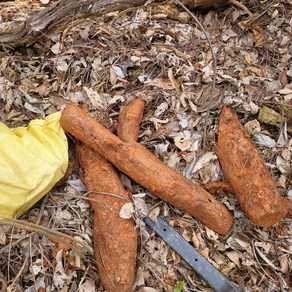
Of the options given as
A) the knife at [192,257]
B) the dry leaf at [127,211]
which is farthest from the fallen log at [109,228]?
the knife at [192,257]

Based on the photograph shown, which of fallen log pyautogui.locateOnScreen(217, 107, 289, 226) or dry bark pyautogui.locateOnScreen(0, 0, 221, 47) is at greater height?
dry bark pyautogui.locateOnScreen(0, 0, 221, 47)

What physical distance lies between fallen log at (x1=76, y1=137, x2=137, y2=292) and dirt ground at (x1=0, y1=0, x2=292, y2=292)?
0.34ft

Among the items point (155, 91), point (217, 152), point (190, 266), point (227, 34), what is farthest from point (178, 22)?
point (190, 266)

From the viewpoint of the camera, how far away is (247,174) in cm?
262

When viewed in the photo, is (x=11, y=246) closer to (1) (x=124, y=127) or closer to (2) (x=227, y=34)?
(1) (x=124, y=127)

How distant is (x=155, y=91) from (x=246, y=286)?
61.5 inches

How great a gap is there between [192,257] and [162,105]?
1.17 m

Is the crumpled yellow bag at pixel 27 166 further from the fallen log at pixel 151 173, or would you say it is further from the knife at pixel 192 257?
the knife at pixel 192 257

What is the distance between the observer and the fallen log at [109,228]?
244cm

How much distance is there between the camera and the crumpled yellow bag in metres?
2.54

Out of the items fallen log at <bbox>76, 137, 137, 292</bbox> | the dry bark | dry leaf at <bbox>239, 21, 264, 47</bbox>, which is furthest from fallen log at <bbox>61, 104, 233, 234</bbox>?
dry leaf at <bbox>239, 21, 264, 47</bbox>

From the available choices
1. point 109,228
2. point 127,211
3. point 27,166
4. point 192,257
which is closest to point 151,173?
point 127,211

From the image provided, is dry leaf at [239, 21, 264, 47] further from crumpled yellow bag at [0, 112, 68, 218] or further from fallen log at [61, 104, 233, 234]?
crumpled yellow bag at [0, 112, 68, 218]

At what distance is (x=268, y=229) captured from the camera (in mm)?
2729
